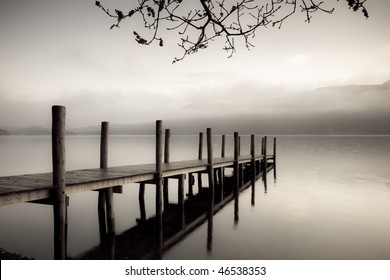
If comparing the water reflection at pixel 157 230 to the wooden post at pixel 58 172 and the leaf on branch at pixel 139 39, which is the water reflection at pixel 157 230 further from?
the leaf on branch at pixel 139 39

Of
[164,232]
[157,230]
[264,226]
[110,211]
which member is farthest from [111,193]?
[264,226]

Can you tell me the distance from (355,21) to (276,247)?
22.7ft

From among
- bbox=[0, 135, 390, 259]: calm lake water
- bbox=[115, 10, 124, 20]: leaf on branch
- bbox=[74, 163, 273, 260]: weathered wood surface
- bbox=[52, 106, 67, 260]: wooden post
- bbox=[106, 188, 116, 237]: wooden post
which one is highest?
bbox=[115, 10, 124, 20]: leaf on branch

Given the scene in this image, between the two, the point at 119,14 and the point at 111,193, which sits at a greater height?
the point at 119,14

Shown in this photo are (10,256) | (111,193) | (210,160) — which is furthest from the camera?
(210,160)

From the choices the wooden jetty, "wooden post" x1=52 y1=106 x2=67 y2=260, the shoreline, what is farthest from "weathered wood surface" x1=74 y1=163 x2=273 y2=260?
"wooden post" x1=52 y1=106 x2=67 y2=260

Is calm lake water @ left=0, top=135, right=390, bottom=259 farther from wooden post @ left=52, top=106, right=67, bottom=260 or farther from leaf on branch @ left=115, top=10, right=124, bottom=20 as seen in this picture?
leaf on branch @ left=115, top=10, right=124, bottom=20

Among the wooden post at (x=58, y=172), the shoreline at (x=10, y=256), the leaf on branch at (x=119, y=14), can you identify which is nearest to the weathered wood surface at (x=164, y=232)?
the shoreline at (x=10, y=256)

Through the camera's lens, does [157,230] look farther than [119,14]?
Yes

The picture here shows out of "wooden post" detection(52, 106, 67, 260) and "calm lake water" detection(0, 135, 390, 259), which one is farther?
"calm lake water" detection(0, 135, 390, 259)

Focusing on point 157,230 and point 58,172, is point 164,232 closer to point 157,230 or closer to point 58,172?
point 157,230

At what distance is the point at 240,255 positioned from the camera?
8.85 metres
